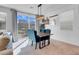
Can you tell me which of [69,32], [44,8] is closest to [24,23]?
[44,8]

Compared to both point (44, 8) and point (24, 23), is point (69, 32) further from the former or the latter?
point (24, 23)

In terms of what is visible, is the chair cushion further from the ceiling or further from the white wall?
the white wall

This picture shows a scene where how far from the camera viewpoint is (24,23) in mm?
2256

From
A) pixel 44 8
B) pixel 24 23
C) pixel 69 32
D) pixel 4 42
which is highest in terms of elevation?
pixel 44 8

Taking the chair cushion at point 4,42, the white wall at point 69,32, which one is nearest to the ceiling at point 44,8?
the white wall at point 69,32

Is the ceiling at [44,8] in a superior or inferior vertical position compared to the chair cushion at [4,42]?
superior

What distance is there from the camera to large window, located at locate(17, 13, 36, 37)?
2232mm

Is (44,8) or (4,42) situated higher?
(44,8)

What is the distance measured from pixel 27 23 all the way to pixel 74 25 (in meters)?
1.02

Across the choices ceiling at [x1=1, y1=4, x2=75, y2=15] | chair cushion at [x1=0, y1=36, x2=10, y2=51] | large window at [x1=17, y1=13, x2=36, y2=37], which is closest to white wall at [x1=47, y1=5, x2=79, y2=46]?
ceiling at [x1=1, y1=4, x2=75, y2=15]

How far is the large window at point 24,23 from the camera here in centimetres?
223

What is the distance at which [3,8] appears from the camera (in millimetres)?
2133

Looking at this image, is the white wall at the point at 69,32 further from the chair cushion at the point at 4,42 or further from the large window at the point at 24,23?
the chair cushion at the point at 4,42
